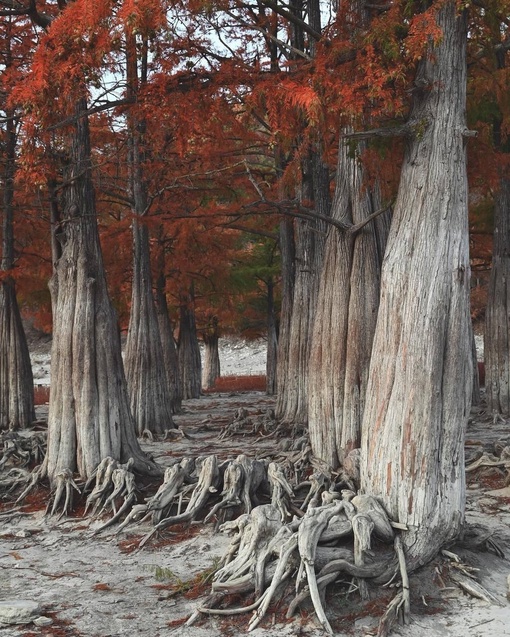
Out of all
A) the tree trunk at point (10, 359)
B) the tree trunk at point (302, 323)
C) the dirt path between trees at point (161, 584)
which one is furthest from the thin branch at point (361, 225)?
the tree trunk at point (10, 359)

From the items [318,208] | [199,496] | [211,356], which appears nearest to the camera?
[199,496]

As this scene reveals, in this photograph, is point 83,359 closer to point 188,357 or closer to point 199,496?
point 199,496

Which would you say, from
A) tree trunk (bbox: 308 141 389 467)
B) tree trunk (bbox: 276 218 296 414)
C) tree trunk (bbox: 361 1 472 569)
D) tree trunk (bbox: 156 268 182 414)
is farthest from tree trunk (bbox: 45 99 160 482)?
tree trunk (bbox: 156 268 182 414)

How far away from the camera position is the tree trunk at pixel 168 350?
814 inches

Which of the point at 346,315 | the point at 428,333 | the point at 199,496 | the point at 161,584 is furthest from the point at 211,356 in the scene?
the point at 428,333

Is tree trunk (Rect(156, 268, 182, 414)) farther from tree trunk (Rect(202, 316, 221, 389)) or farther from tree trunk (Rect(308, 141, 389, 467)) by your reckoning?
tree trunk (Rect(308, 141, 389, 467))

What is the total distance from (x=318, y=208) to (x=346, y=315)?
413 centimetres

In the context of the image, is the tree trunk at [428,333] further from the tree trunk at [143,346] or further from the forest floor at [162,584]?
the tree trunk at [143,346]

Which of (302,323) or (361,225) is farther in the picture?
(302,323)

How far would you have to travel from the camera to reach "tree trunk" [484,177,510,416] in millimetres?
16016

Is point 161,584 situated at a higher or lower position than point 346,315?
lower

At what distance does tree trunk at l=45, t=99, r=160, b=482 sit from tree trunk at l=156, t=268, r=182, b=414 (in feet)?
33.5

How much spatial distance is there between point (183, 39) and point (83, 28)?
2516mm

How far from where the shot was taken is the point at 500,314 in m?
16.2
